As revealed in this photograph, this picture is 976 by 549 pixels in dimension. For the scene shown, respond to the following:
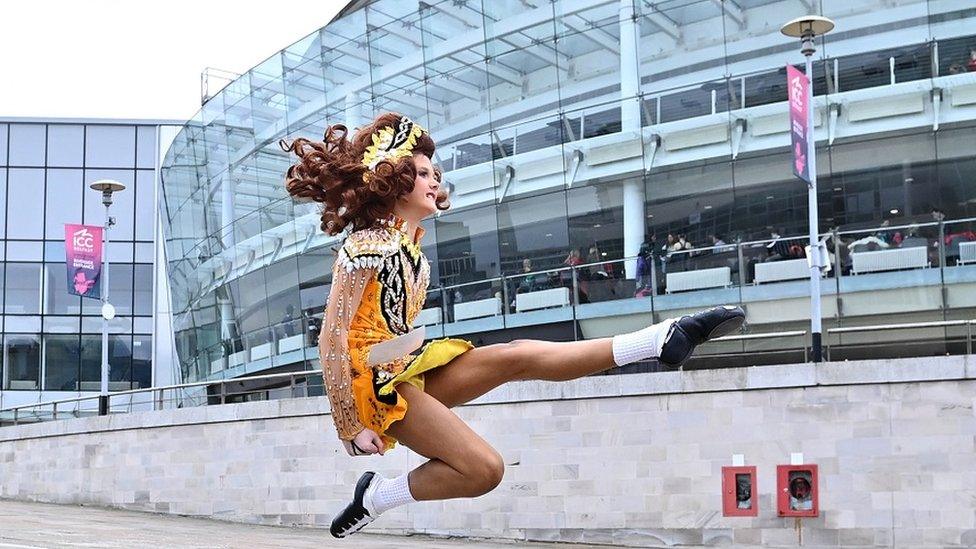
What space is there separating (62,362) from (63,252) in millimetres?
4672

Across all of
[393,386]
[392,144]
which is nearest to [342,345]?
[393,386]

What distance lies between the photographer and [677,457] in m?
20.1

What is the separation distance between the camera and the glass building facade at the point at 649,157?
2439 cm

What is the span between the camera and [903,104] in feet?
80.9

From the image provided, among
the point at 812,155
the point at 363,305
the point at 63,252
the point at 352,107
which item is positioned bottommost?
the point at 363,305

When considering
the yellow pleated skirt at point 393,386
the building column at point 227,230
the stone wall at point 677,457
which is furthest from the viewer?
the building column at point 227,230

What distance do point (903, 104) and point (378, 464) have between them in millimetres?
11700

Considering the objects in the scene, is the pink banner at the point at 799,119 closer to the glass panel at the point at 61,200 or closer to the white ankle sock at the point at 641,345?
the white ankle sock at the point at 641,345

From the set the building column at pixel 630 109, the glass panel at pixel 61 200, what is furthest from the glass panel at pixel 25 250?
the building column at pixel 630 109

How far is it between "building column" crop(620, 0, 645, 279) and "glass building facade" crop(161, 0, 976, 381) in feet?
0.14

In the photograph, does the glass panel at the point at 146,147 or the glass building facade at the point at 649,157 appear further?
the glass panel at the point at 146,147

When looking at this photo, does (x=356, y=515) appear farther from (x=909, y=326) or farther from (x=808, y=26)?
(x=808, y=26)

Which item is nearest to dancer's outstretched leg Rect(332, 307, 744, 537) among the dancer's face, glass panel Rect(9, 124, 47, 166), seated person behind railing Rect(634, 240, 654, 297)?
the dancer's face

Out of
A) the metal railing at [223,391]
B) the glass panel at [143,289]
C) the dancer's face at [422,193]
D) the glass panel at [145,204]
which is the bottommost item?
the metal railing at [223,391]
